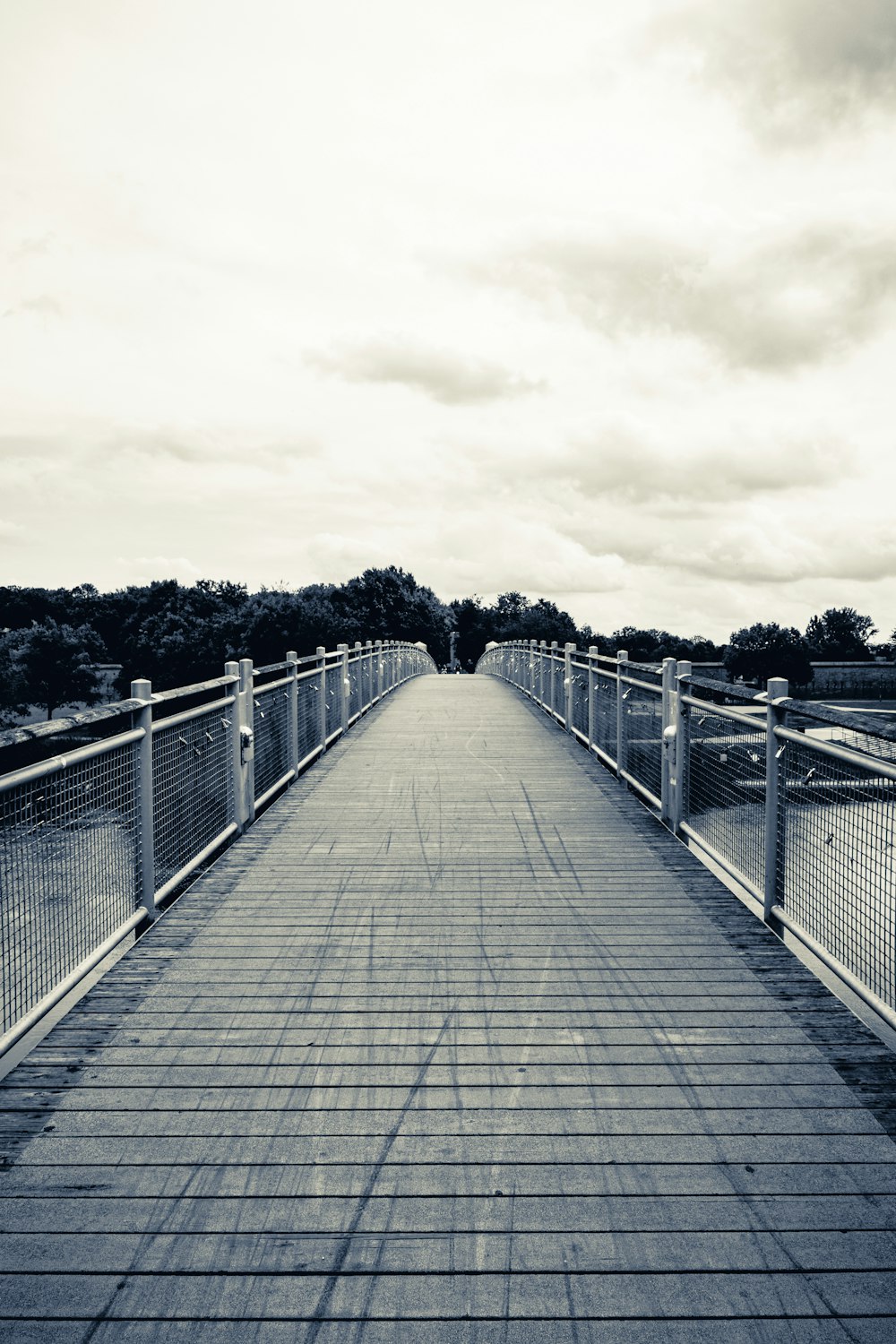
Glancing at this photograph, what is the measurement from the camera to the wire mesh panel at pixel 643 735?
7.92 metres

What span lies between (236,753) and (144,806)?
2.09 m

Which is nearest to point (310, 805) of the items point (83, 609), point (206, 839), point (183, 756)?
point (206, 839)

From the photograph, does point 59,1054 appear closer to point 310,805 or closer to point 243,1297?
point 243,1297

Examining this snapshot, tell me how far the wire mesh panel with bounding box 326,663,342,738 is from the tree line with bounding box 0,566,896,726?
47308 millimetres

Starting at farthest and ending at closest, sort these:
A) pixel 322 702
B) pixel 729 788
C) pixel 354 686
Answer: pixel 354 686
pixel 322 702
pixel 729 788

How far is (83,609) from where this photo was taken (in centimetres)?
10838

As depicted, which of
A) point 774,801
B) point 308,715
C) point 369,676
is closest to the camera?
point 774,801

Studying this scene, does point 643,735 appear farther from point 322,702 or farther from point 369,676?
point 369,676

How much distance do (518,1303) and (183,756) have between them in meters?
4.24

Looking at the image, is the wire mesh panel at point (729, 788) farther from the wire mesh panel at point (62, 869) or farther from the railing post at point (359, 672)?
the railing post at point (359, 672)

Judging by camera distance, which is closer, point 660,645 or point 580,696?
point 580,696

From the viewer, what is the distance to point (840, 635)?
416ft

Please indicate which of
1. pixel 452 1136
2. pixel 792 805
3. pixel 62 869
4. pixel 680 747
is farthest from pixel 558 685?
pixel 452 1136

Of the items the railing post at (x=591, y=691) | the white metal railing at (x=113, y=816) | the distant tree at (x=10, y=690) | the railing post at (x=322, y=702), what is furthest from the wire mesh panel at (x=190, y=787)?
the distant tree at (x=10, y=690)
